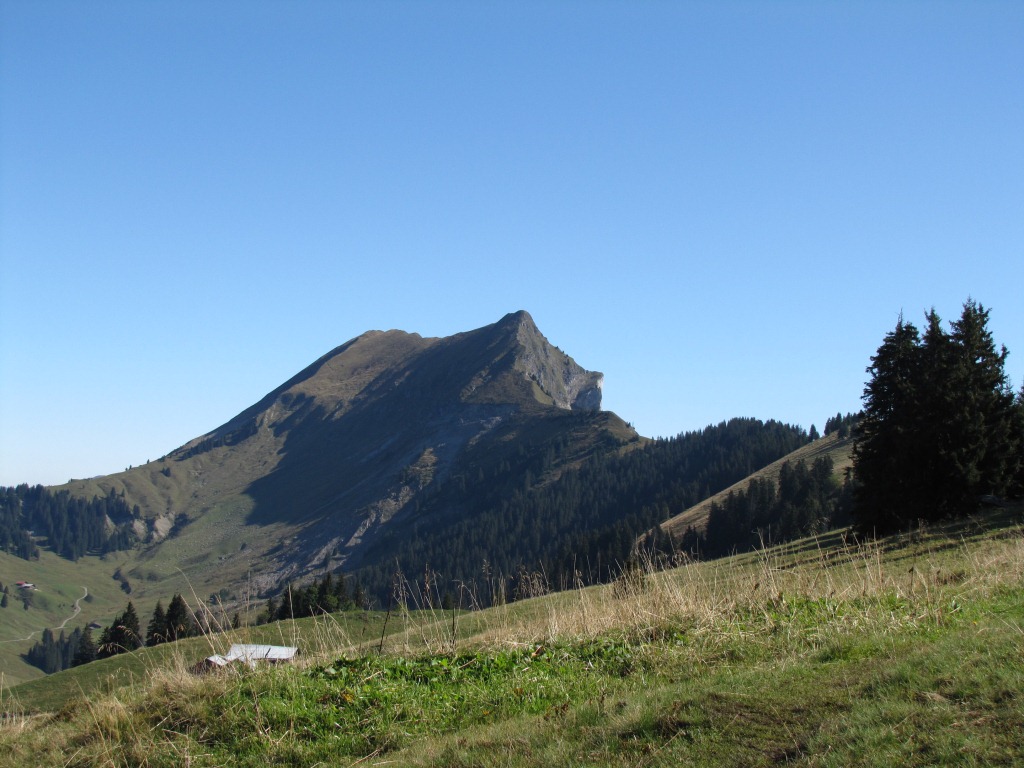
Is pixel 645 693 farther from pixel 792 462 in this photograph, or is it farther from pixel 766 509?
pixel 792 462

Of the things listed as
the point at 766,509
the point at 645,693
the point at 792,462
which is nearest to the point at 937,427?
the point at 645,693

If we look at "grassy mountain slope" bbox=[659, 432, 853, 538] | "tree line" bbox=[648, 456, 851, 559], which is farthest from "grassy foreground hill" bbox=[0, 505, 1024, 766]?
"grassy mountain slope" bbox=[659, 432, 853, 538]

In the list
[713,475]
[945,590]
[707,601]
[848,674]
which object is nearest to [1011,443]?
[945,590]

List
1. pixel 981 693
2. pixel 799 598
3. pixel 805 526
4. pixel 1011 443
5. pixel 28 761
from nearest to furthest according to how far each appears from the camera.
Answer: pixel 981 693 < pixel 28 761 < pixel 799 598 < pixel 1011 443 < pixel 805 526

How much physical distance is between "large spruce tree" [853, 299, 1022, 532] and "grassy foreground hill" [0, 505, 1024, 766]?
23.1 meters

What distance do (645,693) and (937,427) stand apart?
100 feet

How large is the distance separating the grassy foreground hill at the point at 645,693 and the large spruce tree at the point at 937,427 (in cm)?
2312

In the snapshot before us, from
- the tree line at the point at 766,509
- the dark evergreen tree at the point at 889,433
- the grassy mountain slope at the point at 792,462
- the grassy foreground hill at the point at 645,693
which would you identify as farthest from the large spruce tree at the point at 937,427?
the grassy mountain slope at the point at 792,462

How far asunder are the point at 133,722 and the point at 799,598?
8.43 m

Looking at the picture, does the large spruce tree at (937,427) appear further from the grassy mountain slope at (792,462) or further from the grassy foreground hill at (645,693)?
the grassy mountain slope at (792,462)

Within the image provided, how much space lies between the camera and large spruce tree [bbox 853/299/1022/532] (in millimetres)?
32875

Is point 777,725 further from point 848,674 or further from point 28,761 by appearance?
point 28,761

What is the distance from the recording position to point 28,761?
30.0ft

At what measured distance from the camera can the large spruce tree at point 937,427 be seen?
32875 millimetres
